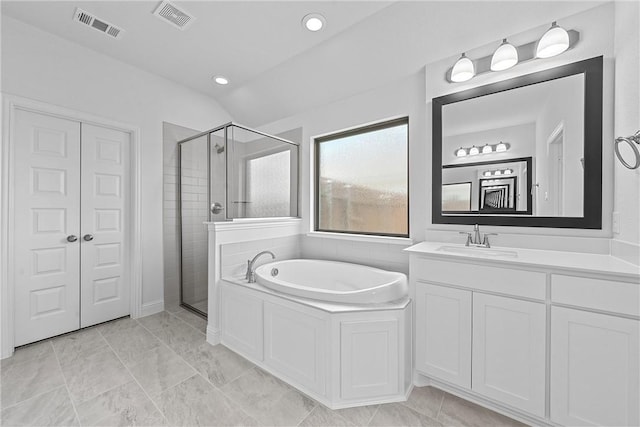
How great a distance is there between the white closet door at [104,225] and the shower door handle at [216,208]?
99 centimetres

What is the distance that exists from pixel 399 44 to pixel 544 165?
144 cm

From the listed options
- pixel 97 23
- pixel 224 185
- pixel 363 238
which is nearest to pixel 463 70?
pixel 363 238

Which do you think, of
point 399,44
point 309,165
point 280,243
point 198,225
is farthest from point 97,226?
point 399,44

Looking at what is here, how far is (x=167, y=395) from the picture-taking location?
1.65 m

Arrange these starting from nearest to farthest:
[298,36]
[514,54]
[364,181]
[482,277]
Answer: [482,277]
[514,54]
[298,36]
[364,181]

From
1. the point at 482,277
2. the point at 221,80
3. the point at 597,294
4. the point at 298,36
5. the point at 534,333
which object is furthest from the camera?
the point at 221,80

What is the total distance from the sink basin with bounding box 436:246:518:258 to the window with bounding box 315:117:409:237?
25.3 inches

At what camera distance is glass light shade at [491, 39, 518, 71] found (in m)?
1.73

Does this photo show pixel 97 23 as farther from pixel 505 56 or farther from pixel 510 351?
pixel 510 351

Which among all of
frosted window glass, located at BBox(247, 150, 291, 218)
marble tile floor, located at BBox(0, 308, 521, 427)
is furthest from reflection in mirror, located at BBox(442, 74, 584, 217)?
frosted window glass, located at BBox(247, 150, 291, 218)

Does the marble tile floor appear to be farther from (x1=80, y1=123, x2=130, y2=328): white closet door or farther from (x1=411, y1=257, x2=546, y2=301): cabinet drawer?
(x1=411, y1=257, x2=546, y2=301): cabinet drawer

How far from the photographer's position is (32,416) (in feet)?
4.84

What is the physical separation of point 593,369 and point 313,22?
2.83 meters

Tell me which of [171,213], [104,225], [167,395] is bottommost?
[167,395]
